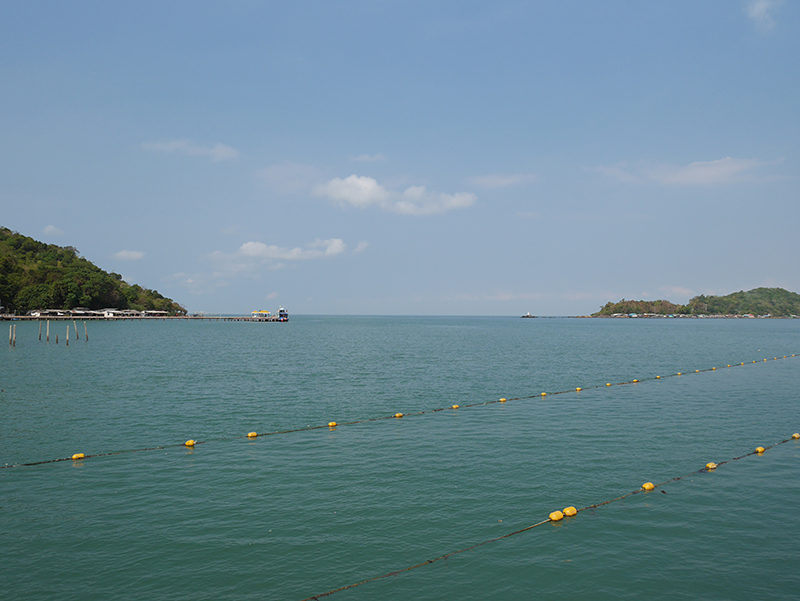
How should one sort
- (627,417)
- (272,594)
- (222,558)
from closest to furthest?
(272,594), (222,558), (627,417)

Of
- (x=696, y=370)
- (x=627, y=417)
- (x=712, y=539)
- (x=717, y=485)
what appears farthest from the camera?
(x=696, y=370)

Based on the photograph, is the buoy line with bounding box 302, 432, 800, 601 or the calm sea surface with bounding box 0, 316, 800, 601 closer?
the buoy line with bounding box 302, 432, 800, 601

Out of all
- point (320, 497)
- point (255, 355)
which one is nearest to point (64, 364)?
point (255, 355)

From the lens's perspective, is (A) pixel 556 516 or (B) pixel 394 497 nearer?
(A) pixel 556 516

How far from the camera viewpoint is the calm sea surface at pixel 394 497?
39.4ft

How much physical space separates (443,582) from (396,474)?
25.1ft

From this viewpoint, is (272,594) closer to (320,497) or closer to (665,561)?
(320,497)

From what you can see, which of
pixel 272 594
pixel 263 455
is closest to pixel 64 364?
pixel 263 455

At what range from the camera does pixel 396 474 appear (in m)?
19.4

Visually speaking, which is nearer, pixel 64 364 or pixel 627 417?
pixel 627 417

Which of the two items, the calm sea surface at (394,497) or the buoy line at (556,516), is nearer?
the buoy line at (556,516)

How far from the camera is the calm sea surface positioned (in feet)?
39.4

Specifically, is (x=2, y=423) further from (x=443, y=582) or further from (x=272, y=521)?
(x=443, y=582)

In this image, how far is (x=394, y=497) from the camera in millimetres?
16859
